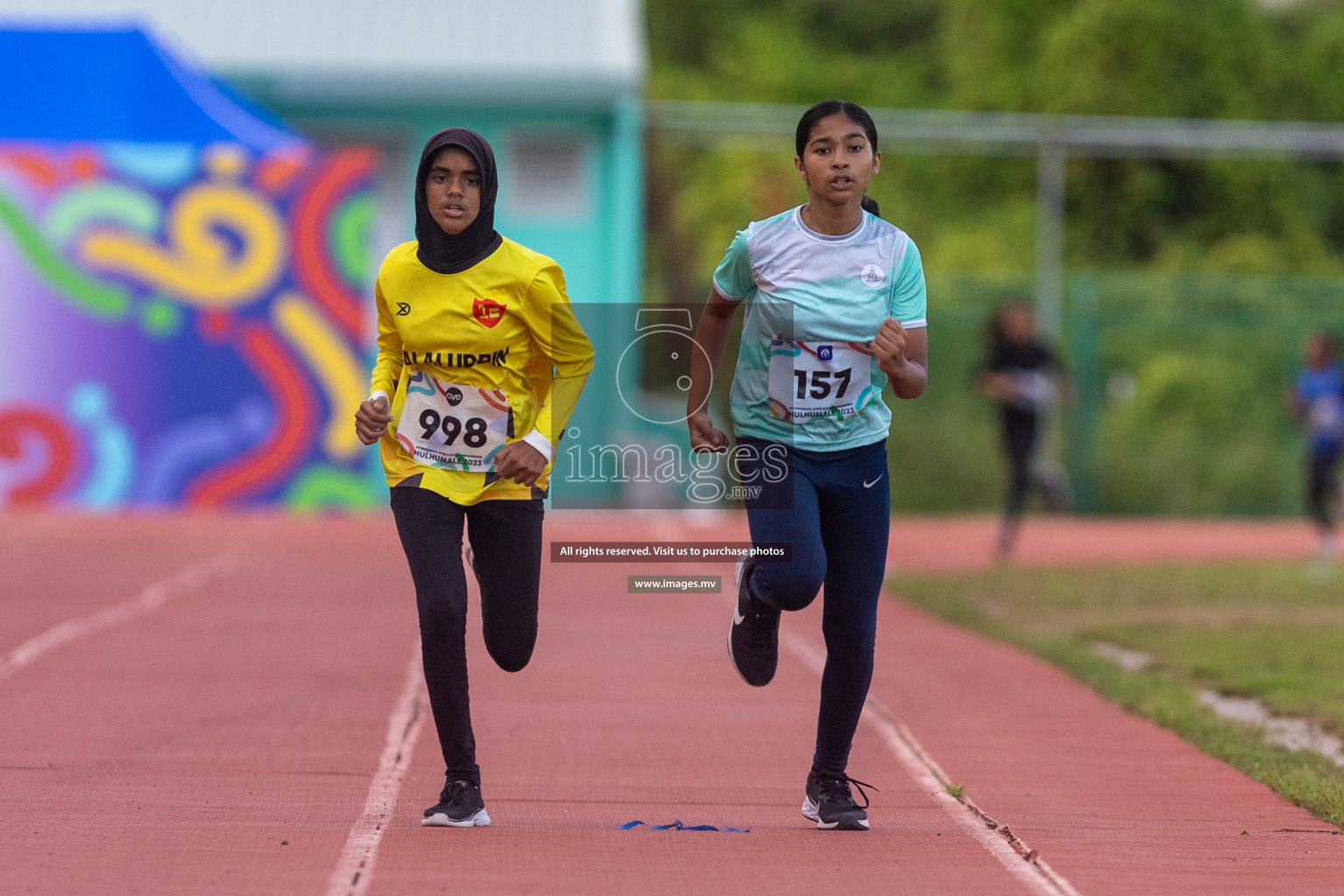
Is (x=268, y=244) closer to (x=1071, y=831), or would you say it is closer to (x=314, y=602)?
(x=314, y=602)

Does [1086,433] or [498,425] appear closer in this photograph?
[498,425]

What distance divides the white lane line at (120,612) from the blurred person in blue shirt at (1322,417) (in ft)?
31.0

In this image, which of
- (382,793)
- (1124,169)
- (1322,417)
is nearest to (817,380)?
(382,793)

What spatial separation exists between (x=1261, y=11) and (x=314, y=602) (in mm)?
36311

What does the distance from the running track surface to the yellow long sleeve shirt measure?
1136 millimetres

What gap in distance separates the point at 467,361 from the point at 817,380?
107cm

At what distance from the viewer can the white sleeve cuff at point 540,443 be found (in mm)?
5727

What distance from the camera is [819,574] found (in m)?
5.77

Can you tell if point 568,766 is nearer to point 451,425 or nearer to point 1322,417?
point 451,425

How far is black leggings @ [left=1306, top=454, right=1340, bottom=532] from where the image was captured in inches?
660

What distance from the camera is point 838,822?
19.7ft

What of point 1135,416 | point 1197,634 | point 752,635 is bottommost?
point 1197,634

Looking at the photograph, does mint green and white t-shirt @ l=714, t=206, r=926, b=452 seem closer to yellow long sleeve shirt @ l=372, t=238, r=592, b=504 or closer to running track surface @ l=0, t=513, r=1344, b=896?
yellow long sleeve shirt @ l=372, t=238, r=592, b=504

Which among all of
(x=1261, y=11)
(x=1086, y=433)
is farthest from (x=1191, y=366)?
(x=1261, y=11)
